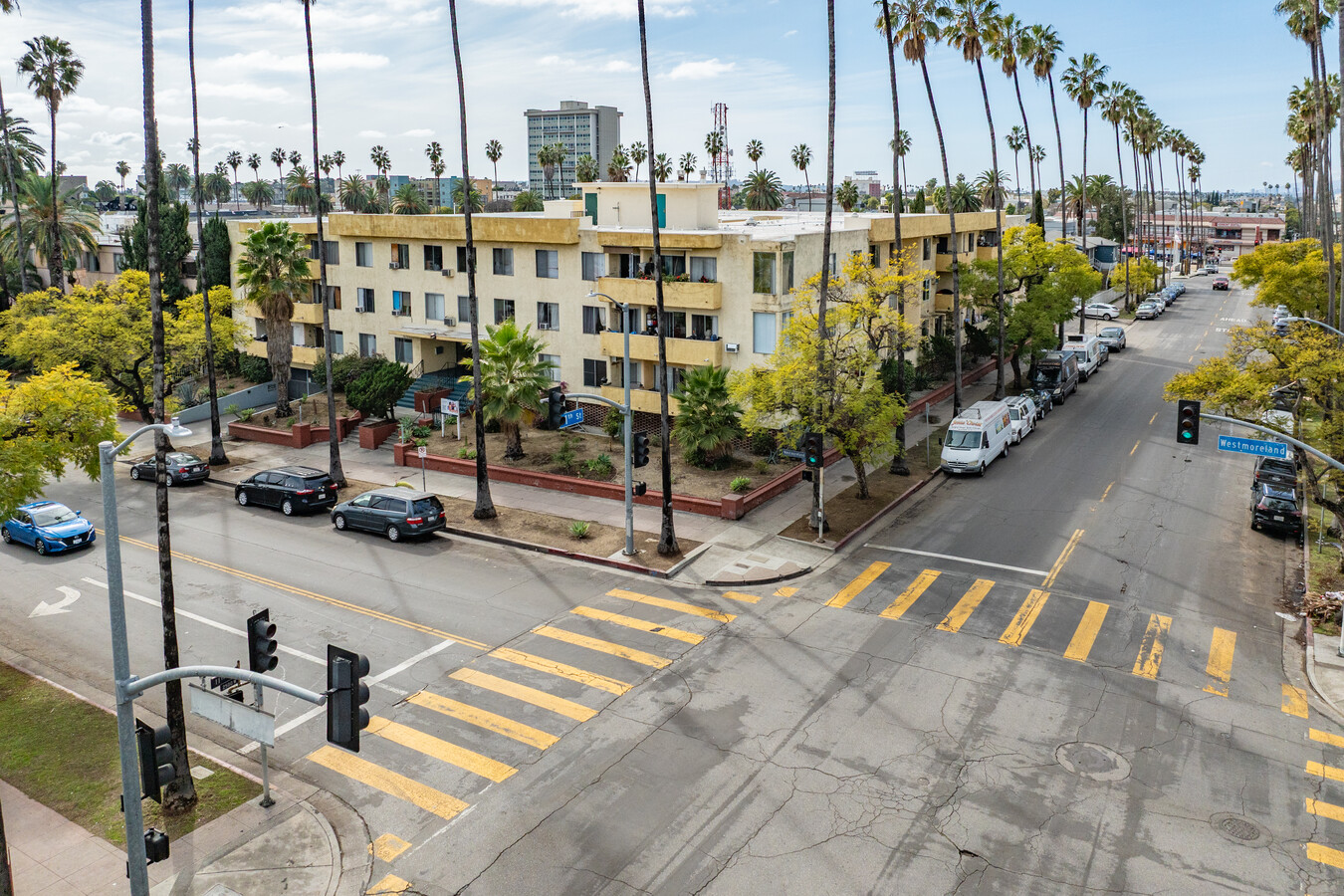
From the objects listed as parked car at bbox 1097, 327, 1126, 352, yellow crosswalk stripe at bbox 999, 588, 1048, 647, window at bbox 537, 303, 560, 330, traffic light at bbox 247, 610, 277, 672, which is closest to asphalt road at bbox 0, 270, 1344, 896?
yellow crosswalk stripe at bbox 999, 588, 1048, 647

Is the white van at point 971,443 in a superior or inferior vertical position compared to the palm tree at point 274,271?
inferior

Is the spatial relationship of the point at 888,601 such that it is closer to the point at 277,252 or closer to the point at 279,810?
the point at 279,810

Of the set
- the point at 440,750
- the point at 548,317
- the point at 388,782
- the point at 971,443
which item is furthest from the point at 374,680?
the point at 548,317

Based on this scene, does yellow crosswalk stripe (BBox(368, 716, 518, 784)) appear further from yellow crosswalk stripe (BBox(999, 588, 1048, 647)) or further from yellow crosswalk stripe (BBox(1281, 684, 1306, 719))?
yellow crosswalk stripe (BBox(1281, 684, 1306, 719))

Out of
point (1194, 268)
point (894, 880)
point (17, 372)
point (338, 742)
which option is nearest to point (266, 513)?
point (338, 742)

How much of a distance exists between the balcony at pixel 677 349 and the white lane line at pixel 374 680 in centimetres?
1915

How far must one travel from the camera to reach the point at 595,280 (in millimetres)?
42406

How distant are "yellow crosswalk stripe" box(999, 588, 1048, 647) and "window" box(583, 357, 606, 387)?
74.5 feet

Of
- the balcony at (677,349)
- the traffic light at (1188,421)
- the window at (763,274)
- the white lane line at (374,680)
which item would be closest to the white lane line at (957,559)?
the traffic light at (1188,421)

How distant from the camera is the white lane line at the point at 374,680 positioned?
18906mm

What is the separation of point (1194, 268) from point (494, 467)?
432 ft

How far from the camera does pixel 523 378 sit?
36.4 meters

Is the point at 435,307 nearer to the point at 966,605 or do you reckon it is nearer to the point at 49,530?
the point at 49,530

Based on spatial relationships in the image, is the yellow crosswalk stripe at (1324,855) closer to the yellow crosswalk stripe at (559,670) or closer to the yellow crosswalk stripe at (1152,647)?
the yellow crosswalk stripe at (1152,647)
